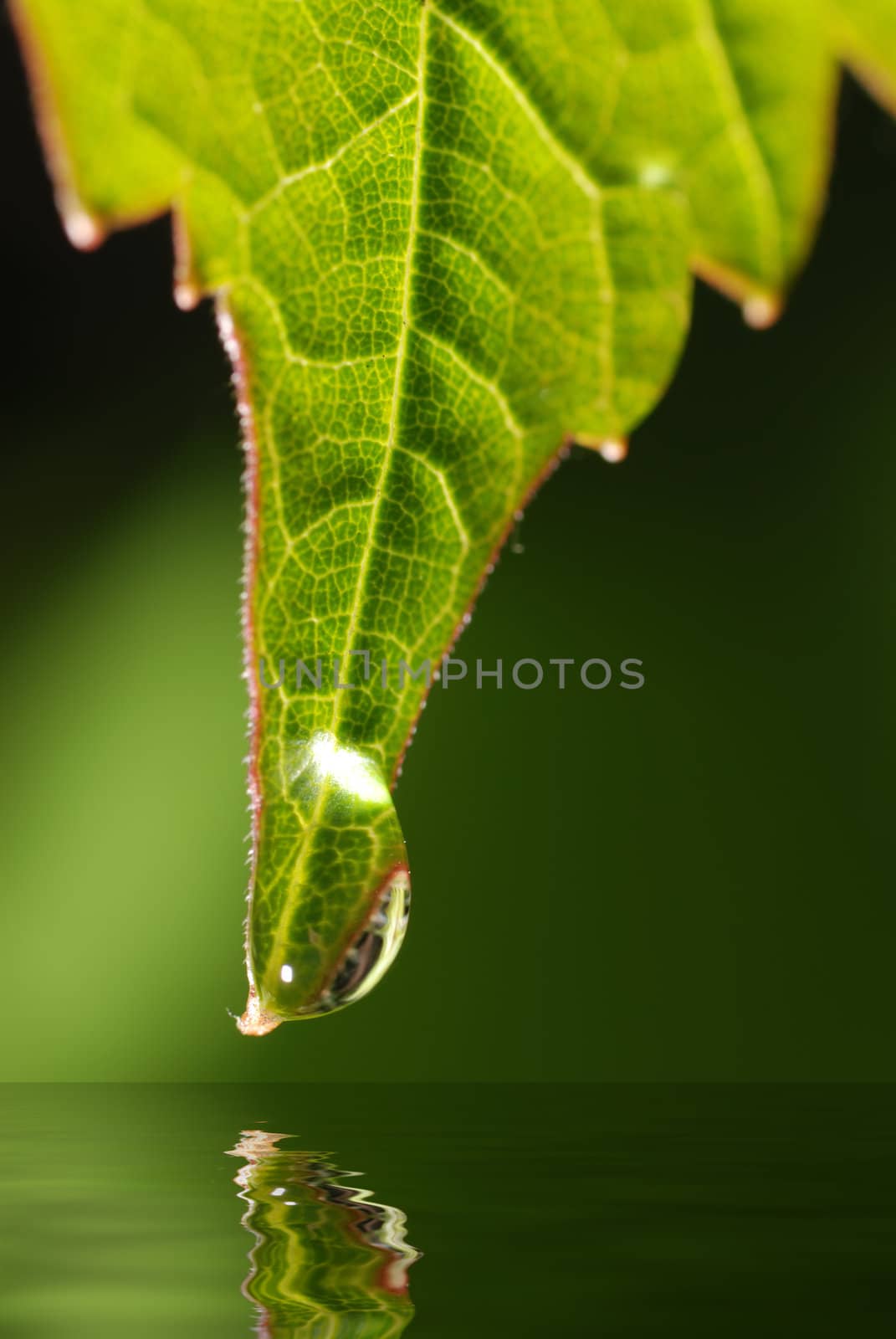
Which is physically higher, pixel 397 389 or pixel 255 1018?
pixel 397 389

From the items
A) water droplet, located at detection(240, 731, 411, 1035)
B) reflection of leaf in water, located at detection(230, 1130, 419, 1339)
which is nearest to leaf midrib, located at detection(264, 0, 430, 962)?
water droplet, located at detection(240, 731, 411, 1035)

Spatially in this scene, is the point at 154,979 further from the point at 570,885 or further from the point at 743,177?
the point at 743,177

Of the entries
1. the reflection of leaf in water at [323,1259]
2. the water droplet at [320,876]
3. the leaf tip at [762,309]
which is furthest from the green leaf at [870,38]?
the reflection of leaf in water at [323,1259]

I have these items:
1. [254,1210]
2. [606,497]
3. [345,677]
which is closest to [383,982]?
[606,497]

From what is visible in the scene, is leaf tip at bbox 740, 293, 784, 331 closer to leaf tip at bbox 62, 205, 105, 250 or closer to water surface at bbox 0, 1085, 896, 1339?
leaf tip at bbox 62, 205, 105, 250

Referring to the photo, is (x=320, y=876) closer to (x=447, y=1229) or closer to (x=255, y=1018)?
(x=255, y=1018)

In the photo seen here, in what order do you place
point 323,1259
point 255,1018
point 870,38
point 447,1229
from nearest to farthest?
point 870,38
point 255,1018
point 323,1259
point 447,1229

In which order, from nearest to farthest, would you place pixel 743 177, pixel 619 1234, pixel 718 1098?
pixel 743 177 < pixel 619 1234 < pixel 718 1098

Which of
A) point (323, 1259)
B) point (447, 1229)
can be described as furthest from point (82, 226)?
point (447, 1229)

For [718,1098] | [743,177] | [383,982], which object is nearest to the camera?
[743,177]
